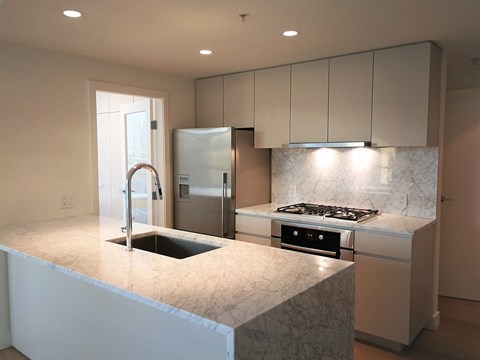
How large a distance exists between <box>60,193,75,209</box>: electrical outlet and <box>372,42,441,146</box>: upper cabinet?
8.37 ft

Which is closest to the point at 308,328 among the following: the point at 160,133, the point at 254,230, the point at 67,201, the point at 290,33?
the point at 290,33

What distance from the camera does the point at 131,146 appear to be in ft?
14.4

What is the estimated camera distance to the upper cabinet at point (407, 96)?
9.52 feet

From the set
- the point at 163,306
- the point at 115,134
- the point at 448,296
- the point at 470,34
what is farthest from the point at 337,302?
the point at 115,134

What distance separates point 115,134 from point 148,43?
6.84 ft

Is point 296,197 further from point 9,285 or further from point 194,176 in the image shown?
point 9,285

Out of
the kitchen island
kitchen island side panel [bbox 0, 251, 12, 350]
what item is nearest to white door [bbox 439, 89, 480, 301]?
the kitchen island

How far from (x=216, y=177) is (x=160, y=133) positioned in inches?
31.9

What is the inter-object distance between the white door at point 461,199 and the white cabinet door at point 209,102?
2.40 metres

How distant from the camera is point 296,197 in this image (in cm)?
400

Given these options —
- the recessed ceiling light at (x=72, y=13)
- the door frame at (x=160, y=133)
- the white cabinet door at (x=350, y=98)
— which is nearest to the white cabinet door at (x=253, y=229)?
the door frame at (x=160, y=133)

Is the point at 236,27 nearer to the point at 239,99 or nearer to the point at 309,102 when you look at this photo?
the point at 309,102

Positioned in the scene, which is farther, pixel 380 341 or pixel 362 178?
pixel 362 178

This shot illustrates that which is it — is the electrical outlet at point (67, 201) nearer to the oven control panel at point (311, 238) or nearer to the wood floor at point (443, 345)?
the wood floor at point (443, 345)
